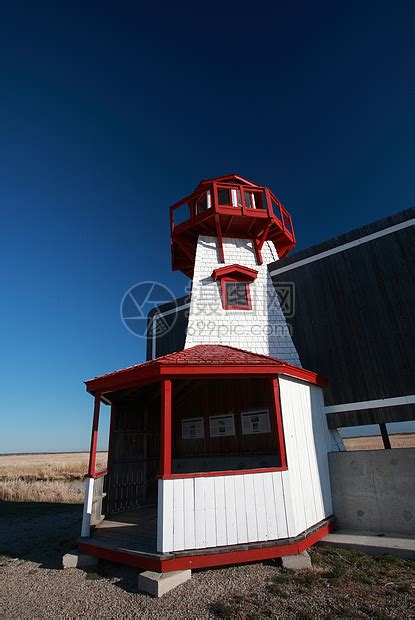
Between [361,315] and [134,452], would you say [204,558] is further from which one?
[361,315]

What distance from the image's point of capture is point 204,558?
612 cm

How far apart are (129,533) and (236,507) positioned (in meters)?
2.94

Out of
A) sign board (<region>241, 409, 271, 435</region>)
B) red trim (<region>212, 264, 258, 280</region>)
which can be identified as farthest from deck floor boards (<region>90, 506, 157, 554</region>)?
red trim (<region>212, 264, 258, 280</region>)

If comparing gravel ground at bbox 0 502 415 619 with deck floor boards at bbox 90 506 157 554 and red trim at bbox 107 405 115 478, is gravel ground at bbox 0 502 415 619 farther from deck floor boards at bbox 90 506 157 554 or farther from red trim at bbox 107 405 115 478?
red trim at bbox 107 405 115 478

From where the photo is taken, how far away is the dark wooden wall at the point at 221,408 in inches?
414

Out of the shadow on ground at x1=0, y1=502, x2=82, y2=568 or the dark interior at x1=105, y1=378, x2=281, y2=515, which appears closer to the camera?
the shadow on ground at x1=0, y1=502, x2=82, y2=568

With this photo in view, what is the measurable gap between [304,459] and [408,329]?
4956mm

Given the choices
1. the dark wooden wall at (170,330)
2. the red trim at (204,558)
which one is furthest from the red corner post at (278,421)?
the dark wooden wall at (170,330)

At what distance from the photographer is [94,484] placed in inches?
326

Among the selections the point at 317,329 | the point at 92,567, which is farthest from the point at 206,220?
the point at 92,567

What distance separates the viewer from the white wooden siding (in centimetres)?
621

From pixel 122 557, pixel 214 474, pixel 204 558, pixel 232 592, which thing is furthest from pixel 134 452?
pixel 232 592

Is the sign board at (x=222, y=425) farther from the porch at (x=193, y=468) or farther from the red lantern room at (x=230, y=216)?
the red lantern room at (x=230, y=216)

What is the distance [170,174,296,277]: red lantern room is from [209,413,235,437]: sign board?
597 cm
